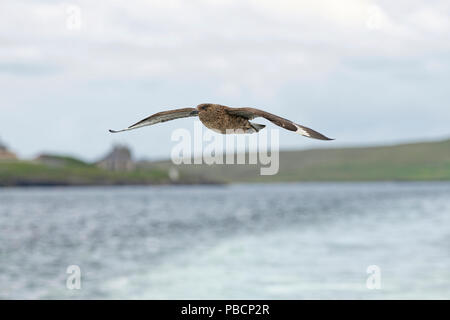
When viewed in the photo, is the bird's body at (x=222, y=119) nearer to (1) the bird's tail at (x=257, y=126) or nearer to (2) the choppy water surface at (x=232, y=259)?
(1) the bird's tail at (x=257, y=126)

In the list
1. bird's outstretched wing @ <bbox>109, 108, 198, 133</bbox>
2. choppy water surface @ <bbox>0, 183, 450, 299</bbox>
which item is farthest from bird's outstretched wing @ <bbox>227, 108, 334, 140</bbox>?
choppy water surface @ <bbox>0, 183, 450, 299</bbox>

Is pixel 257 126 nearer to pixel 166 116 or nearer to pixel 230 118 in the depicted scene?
pixel 230 118

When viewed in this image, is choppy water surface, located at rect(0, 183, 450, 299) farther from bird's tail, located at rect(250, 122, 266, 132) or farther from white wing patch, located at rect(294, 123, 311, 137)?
white wing patch, located at rect(294, 123, 311, 137)

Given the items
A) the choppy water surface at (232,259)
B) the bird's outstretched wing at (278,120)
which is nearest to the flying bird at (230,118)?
the bird's outstretched wing at (278,120)

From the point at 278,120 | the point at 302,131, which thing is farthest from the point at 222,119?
the point at 302,131

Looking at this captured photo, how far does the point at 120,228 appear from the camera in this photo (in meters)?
99.0

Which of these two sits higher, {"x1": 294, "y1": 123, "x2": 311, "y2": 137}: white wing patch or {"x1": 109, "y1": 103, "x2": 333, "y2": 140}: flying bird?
{"x1": 109, "y1": 103, "x2": 333, "y2": 140}: flying bird

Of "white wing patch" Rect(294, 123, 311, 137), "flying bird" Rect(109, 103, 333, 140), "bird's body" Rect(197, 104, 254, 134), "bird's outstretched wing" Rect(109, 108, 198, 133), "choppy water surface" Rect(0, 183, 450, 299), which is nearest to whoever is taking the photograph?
"white wing patch" Rect(294, 123, 311, 137)

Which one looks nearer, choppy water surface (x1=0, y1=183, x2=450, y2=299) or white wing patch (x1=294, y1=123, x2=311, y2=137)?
white wing patch (x1=294, y1=123, x2=311, y2=137)

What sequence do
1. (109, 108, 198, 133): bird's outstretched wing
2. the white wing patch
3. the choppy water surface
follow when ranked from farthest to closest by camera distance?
the choppy water surface, (109, 108, 198, 133): bird's outstretched wing, the white wing patch

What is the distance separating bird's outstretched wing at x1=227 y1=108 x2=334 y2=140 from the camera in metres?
5.46

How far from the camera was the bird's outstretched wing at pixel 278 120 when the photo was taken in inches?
215

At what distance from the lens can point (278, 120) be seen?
18.1ft
